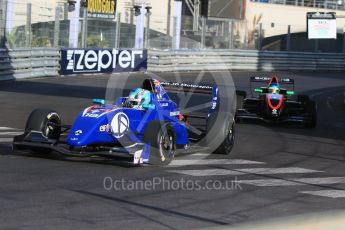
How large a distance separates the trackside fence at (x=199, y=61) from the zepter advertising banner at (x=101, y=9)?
3.11 meters

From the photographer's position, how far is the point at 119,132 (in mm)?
10055

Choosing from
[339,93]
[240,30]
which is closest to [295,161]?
A: [339,93]

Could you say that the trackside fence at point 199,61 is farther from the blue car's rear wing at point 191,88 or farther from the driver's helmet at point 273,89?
the blue car's rear wing at point 191,88

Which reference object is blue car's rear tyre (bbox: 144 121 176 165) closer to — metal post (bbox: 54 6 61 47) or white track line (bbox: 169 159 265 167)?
white track line (bbox: 169 159 265 167)

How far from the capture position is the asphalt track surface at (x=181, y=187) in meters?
6.66

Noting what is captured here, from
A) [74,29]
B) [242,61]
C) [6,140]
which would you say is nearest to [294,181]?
[6,140]

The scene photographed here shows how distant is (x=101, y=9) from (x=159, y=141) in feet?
84.8

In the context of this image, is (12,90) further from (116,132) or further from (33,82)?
(116,132)

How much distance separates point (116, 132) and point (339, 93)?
20024 mm

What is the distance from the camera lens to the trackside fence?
2530cm

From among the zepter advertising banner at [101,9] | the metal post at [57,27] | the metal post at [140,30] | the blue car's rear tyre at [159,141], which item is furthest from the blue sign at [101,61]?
the blue car's rear tyre at [159,141]

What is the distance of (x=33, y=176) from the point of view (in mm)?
8609

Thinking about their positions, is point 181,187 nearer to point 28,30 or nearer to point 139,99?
point 139,99

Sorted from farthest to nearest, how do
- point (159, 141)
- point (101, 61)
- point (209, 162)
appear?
1. point (101, 61)
2. point (209, 162)
3. point (159, 141)
